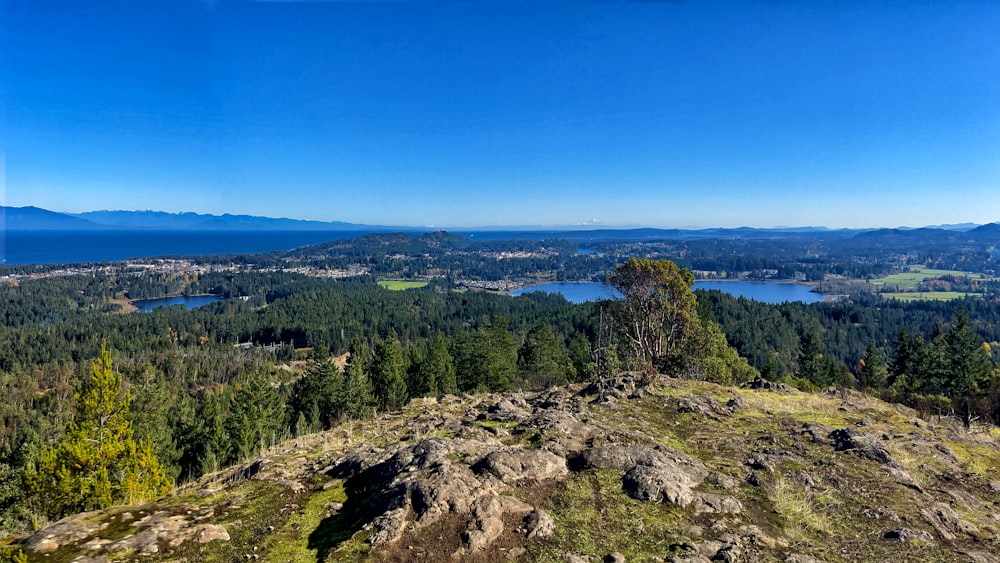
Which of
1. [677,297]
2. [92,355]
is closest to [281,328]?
[92,355]

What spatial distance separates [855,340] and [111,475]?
160445mm

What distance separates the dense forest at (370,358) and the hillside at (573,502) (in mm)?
5160

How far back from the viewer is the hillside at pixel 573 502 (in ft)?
27.1

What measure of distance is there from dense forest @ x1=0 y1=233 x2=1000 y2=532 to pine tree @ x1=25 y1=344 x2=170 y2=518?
0.83 feet

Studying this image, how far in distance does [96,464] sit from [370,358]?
43573 mm

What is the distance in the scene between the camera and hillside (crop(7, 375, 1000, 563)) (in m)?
8.25

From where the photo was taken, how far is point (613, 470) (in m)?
11.3

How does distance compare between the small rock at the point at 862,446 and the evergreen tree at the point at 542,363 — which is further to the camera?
the evergreen tree at the point at 542,363

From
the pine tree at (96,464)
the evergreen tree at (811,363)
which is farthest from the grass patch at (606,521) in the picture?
the evergreen tree at (811,363)

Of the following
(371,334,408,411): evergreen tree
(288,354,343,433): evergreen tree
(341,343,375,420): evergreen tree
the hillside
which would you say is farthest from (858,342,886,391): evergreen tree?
(288,354,343,433): evergreen tree

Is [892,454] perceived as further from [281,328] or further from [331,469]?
[281,328]

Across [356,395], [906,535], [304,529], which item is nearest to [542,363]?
[356,395]

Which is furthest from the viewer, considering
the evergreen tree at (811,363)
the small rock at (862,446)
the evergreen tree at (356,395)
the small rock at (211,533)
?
the evergreen tree at (811,363)

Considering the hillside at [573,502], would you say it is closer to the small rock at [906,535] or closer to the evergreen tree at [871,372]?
the small rock at [906,535]
